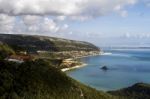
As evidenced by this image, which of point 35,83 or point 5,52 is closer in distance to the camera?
point 35,83

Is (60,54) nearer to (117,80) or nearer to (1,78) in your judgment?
(117,80)

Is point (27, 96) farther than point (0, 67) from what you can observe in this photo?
No

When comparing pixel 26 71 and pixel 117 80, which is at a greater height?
pixel 26 71

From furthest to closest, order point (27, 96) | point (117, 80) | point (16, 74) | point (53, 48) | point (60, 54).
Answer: point (53, 48) → point (60, 54) → point (117, 80) → point (16, 74) → point (27, 96)

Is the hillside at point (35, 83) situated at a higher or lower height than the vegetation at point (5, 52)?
lower

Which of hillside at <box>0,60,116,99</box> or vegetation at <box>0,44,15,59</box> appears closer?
hillside at <box>0,60,116,99</box>

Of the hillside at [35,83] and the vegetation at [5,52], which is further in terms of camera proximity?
the vegetation at [5,52]

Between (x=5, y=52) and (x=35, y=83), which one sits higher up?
(x=5, y=52)

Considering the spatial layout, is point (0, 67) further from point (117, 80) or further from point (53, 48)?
point (53, 48)

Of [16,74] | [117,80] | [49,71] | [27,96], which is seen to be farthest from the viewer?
[117,80]

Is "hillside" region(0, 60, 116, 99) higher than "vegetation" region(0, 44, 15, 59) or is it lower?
lower

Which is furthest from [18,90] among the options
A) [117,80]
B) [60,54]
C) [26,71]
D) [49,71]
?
[60,54]
